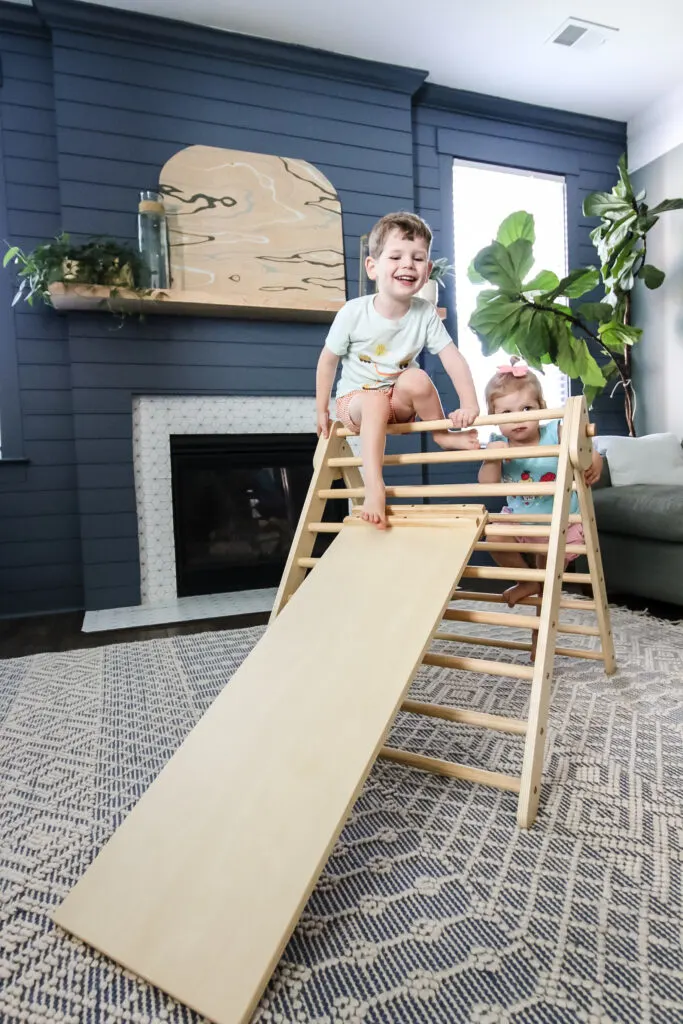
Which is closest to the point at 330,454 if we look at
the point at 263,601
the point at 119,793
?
the point at 119,793

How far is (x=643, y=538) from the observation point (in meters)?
2.36

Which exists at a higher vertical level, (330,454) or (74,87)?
(74,87)

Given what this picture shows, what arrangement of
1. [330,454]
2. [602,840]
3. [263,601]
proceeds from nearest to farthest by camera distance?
[602,840] → [330,454] → [263,601]

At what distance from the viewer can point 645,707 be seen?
1425 millimetres

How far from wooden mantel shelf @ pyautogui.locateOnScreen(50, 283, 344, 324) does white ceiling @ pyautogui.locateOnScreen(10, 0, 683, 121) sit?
120cm

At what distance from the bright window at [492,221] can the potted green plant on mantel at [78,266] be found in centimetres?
182

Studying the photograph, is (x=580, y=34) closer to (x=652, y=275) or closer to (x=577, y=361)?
(x=652, y=275)

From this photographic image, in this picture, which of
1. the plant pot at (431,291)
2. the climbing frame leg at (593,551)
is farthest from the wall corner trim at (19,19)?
the climbing frame leg at (593,551)

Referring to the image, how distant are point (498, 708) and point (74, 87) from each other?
117 inches

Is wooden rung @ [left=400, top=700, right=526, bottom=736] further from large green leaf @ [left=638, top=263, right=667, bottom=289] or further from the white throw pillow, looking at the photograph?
large green leaf @ [left=638, top=263, right=667, bottom=289]

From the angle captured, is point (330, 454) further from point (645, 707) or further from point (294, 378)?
point (294, 378)

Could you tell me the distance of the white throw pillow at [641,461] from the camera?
2.65 m

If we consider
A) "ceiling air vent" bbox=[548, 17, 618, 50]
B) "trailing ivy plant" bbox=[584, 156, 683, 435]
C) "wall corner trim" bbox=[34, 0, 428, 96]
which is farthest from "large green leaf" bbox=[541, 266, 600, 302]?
"wall corner trim" bbox=[34, 0, 428, 96]

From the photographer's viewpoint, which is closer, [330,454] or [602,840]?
[602,840]
